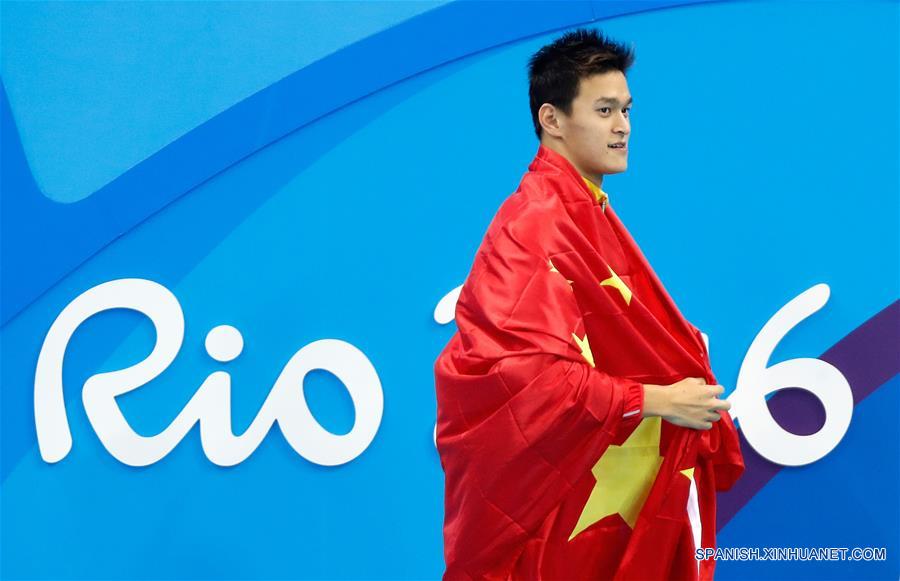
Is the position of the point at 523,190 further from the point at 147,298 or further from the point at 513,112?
the point at 147,298

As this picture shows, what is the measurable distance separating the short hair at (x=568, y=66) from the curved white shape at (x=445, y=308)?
913mm

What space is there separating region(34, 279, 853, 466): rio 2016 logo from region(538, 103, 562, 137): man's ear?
0.95m

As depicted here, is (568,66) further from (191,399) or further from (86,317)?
(86,317)

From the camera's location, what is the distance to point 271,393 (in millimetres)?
2861

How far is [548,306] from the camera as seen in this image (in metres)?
1.74

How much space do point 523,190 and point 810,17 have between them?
4.50ft

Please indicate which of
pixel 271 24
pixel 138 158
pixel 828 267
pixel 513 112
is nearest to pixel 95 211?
pixel 138 158

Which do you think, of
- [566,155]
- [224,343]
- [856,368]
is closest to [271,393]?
[224,343]

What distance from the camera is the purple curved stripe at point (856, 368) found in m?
2.86

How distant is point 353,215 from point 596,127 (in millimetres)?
1075

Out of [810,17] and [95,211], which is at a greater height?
[810,17]

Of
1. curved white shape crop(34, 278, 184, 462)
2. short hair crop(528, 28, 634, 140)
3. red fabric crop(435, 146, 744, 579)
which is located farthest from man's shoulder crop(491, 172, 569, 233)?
curved white shape crop(34, 278, 184, 462)

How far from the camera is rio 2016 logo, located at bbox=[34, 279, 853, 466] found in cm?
→ 285

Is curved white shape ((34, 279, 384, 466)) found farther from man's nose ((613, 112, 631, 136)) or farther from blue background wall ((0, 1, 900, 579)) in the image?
man's nose ((613, 112, 631, 136))
